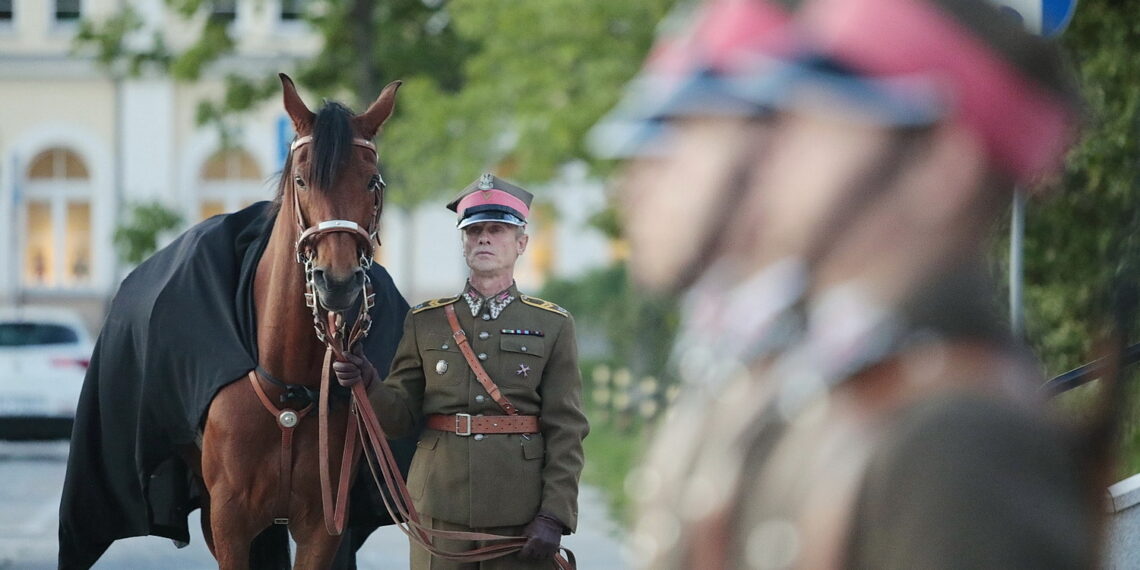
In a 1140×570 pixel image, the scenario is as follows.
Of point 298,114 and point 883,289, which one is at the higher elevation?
point 298,114

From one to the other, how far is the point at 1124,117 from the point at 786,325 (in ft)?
26.9

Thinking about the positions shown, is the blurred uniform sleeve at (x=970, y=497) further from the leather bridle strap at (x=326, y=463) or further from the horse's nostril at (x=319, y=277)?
the leather bridle strap at (x=326, y=463)

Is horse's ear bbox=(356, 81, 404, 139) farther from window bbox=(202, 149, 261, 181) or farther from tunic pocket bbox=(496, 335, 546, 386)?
window bbox=(202, 149, 261, 181)

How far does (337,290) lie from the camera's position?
14.5 ft

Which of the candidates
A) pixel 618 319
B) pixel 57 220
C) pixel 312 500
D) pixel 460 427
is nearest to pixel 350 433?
pixel 312 500

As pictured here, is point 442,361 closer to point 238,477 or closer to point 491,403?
point 491,403

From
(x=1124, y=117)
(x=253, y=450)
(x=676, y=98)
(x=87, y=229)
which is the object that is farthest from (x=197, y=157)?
(x=676, y=98)

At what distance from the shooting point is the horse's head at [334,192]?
4.43 metres

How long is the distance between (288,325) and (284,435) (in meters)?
0.36

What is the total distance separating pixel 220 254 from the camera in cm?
538

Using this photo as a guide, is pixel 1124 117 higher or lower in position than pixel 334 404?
higher

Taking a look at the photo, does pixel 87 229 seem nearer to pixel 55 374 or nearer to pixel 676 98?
pixel 55 374

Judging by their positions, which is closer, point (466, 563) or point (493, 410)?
point (466, 563)

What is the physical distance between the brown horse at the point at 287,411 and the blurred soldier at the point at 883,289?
12.1 feet
